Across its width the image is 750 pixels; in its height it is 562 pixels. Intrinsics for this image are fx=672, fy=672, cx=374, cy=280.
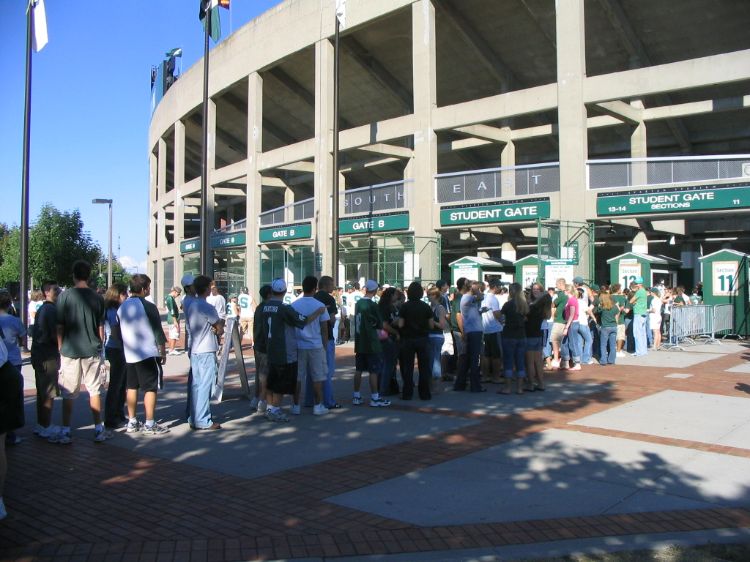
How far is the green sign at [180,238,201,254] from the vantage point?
4019 centimetres

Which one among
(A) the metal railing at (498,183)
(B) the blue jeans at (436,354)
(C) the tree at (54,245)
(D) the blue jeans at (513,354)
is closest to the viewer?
(D) the blue jeans at (513,354)

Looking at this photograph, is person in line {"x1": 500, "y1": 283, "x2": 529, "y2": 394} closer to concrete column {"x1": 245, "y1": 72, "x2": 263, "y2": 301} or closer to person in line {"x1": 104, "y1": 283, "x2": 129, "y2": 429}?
person in line {"x1": 104, "y1": 283, "x2": 129, "y2": 429}

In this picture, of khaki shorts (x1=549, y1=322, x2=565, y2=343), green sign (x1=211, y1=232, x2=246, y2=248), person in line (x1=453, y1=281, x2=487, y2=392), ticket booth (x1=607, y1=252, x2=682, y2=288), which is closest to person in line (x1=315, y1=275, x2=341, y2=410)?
person in line (x1=453, y1=281, x2=487, y2=392)

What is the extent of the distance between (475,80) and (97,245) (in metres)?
33.3

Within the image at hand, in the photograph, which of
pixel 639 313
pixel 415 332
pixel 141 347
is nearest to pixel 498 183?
pixel 639 313

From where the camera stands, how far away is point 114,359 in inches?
328

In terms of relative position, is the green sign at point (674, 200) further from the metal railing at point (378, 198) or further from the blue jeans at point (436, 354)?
the blue jeans at point (436, 354)

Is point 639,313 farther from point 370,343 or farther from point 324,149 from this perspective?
point 324,149

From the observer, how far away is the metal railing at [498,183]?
77.5 feet

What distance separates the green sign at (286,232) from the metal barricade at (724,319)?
17097 mm

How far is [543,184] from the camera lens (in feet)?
77.6

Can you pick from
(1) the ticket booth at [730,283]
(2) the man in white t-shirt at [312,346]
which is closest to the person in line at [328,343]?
(2) the man in white t-shirt at [312,346]

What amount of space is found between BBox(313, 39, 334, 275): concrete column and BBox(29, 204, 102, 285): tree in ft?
71.1

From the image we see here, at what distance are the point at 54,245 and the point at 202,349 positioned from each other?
4171cm
